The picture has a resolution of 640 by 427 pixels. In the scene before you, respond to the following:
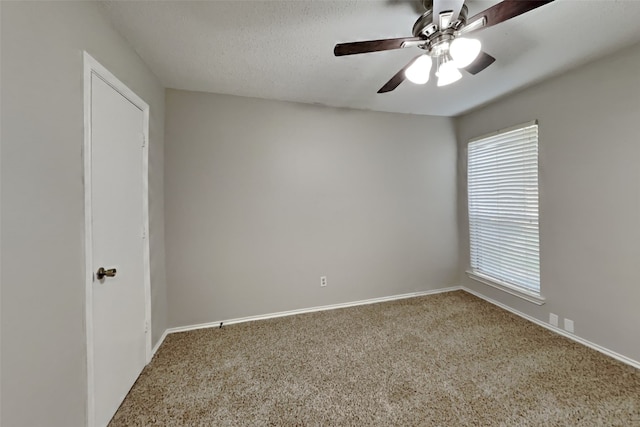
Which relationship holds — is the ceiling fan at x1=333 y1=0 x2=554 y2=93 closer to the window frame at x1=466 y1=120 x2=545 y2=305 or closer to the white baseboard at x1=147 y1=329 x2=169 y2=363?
the window frame at x1=466 y1=120 x2=545 y2=305

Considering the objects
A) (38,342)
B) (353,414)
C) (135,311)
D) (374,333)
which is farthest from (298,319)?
(38,342)

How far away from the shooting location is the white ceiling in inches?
55.9

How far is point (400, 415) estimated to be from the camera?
1467 millimetres

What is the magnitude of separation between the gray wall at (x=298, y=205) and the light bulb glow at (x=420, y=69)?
1490mm

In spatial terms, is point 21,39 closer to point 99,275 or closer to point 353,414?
point 99,275

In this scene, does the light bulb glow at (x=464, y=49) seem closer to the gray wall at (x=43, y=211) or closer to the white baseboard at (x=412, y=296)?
the gray wall at (x=43, y=211)

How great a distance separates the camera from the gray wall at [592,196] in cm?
185

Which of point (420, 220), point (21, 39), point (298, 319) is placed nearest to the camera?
point (21, 39)

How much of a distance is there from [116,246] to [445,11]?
2.29 meters

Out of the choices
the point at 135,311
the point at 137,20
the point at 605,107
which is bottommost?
the point at 135,311

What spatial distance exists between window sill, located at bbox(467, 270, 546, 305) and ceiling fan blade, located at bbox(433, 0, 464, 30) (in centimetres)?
272

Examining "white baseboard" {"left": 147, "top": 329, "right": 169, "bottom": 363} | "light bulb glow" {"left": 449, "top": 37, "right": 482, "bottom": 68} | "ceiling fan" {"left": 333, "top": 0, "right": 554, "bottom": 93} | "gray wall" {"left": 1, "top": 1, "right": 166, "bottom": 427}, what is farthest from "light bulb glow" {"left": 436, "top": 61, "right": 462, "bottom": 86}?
"white baseboard" {"left": 147, "top": 329, "right": 169, "bottom": 363}

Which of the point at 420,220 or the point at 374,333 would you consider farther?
the point at 420,220

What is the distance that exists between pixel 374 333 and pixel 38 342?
2.30 m
